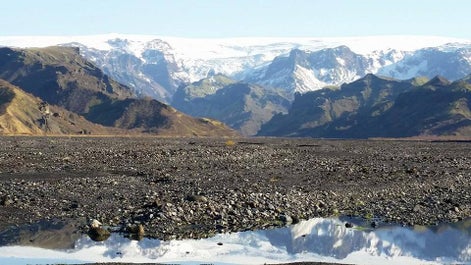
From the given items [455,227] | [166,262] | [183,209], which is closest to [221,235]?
[183,209]

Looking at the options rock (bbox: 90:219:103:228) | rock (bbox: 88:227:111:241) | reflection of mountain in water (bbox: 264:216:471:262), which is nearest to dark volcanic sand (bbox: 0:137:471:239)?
rock (bbox: 90:219:103:228)

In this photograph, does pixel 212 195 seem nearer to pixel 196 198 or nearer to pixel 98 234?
pixel 196 198

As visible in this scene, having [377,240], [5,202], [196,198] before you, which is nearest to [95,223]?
[196,198]

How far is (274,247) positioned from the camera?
3047cm

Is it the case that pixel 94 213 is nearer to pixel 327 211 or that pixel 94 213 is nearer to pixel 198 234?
pixel 198 234

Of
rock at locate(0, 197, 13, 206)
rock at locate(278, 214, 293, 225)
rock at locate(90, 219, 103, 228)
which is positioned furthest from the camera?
rock at locate(0, 197, 13, 206)

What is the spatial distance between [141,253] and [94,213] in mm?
8455

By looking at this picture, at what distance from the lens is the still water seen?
27.0 metres

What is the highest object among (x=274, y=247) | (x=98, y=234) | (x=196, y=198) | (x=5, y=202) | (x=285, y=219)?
(x=98, y=234)

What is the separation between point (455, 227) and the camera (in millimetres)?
36406

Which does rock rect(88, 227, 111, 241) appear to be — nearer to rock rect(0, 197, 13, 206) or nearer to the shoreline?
the shoreline

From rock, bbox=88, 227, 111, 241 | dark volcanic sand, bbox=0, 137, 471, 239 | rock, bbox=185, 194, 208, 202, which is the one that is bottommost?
dark volcanic sand, bbox=0, 137, 471, 239

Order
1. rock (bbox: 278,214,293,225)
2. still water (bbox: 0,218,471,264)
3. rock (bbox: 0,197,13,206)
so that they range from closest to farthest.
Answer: still water (bbox: 0,218,471,264)
rock (bbox: 278,214,293,225)
rock (bbox: 0,197,13,206)

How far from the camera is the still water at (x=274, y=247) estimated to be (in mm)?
27016
